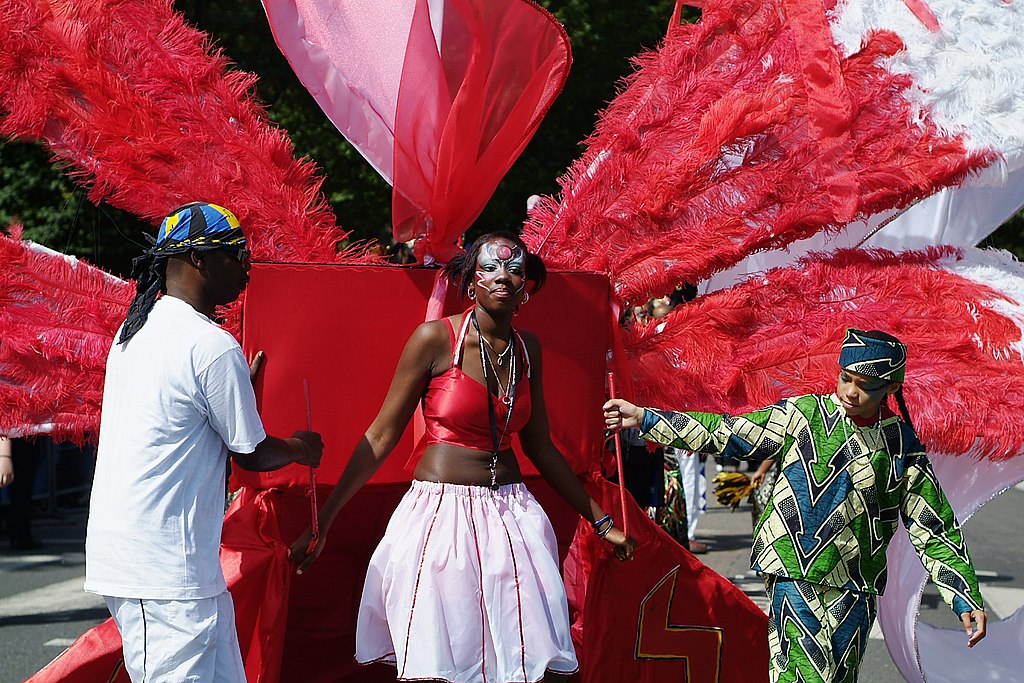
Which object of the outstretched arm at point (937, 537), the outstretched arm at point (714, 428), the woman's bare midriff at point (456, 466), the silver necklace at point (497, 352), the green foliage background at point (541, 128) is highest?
the green foliage background at point (541, 128)

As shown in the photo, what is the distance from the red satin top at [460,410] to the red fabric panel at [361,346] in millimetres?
412

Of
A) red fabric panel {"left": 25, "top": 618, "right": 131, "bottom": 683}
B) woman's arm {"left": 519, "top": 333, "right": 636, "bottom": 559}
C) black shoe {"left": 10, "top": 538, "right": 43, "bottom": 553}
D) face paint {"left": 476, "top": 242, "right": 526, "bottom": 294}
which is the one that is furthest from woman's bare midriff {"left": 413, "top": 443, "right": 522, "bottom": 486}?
black shoe {"left": 10, "top": 538, "right": 43, "bottom": 553}

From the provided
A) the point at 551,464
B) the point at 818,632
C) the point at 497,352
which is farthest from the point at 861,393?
the point at 497,352

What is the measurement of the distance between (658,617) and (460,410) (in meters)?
1.20

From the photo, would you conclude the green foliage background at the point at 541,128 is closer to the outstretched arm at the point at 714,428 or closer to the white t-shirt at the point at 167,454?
the outstretched arm at the point at 714,428

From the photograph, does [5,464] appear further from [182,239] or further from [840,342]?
[840,342]

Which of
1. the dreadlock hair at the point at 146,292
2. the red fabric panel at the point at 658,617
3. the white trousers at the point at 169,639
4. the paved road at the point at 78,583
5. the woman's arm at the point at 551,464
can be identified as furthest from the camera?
the paved road at the point at 78,583

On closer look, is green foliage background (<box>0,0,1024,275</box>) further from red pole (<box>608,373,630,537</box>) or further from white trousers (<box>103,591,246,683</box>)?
white trousers (<box>103,591,246,683</box>)

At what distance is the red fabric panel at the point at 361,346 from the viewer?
4.09m

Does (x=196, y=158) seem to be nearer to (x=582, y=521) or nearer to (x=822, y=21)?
(x=582, y=521)

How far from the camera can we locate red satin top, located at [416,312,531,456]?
3.76 m

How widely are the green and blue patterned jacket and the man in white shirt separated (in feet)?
5.14

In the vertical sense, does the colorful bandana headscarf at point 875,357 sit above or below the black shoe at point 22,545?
above

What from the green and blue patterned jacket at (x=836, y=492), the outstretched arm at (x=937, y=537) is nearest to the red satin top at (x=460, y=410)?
the green and blue patterned jacket at (x=836, y=492)
